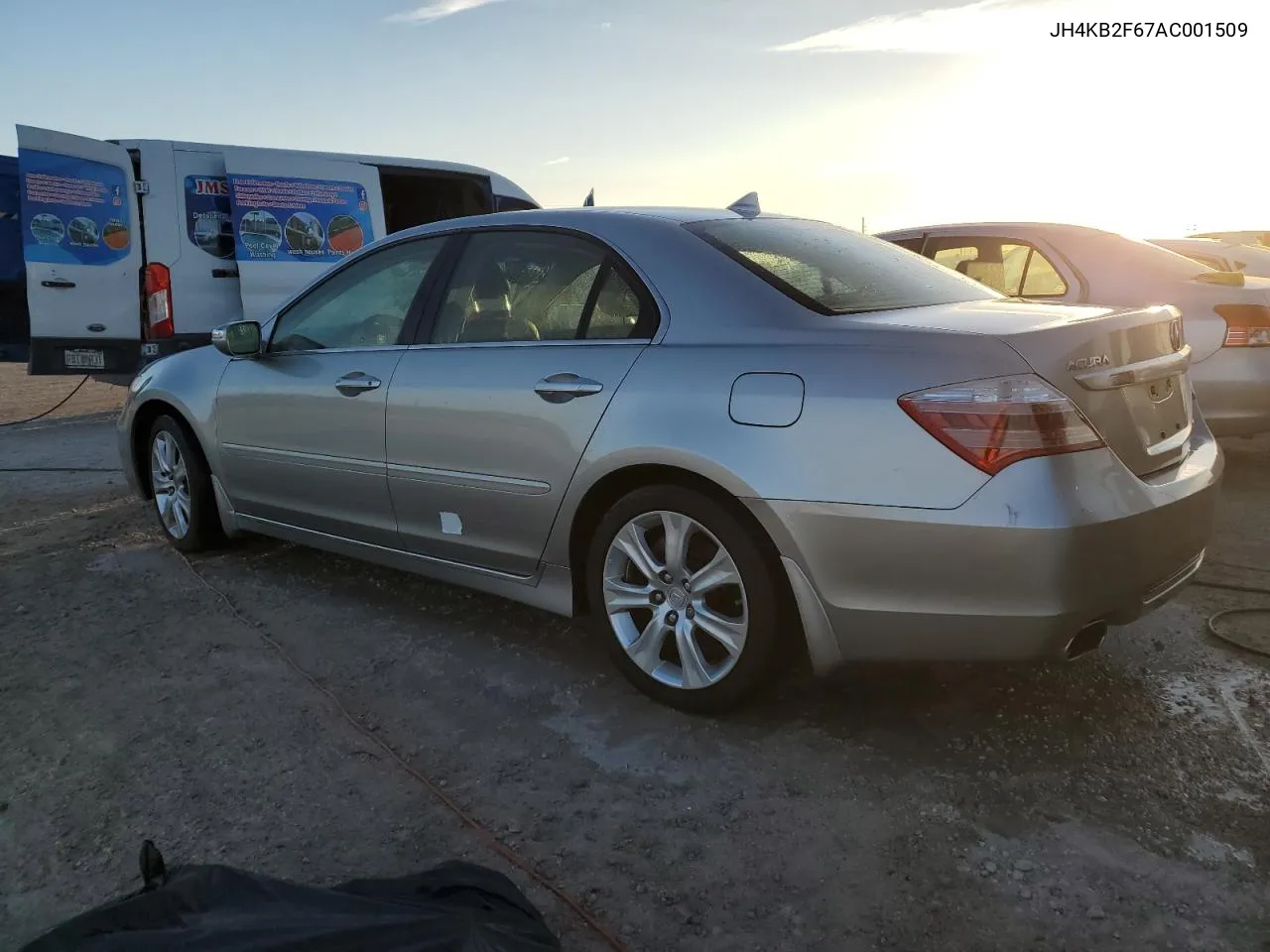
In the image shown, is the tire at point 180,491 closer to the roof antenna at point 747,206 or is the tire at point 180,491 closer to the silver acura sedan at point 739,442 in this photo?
the silver acura sedan at point 739,442

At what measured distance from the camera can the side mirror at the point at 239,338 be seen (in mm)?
4254

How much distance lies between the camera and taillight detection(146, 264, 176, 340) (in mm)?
7527

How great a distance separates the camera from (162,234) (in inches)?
297

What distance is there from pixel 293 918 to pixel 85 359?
6.79 metres

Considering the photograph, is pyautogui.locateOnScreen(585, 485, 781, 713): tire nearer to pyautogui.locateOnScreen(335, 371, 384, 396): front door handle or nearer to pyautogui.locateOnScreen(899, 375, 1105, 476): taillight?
pyautogui.locateOnScreen(899, 375, 1105, 476): taillight

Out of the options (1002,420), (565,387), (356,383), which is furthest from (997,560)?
(356,383)

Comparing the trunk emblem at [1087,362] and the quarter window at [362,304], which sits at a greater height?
the quarter window at [362,304]

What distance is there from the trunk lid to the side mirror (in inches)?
105

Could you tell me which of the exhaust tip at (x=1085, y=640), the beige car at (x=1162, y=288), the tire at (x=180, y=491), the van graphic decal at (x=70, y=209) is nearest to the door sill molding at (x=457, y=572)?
the tire at (x=180, y=491)

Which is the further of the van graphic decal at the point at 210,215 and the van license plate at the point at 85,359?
the van graphic decal at the point at 210,215

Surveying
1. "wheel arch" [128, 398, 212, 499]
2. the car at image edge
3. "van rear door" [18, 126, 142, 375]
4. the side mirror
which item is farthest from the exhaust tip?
"van rear door" [18, 126, 142, 375]

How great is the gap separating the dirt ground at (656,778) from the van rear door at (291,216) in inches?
175

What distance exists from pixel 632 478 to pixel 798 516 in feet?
2.00

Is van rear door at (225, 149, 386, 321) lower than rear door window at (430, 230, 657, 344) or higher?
higher
